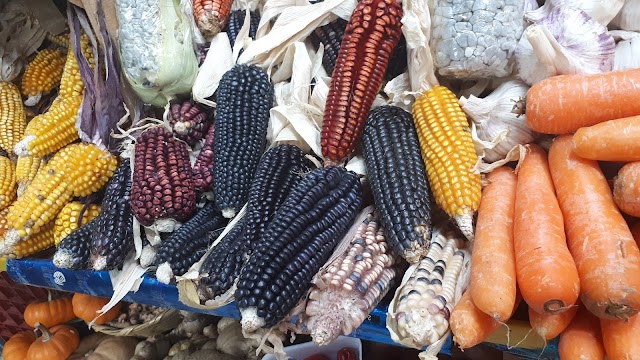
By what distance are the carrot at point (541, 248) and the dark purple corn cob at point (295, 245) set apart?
1.29 feet

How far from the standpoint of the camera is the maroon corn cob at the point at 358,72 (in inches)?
50.1

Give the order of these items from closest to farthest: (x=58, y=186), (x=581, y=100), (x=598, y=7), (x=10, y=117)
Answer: (x=581, y=100)
(x=598, y=7)
(x=58, y=186)
(x=10, y=117)

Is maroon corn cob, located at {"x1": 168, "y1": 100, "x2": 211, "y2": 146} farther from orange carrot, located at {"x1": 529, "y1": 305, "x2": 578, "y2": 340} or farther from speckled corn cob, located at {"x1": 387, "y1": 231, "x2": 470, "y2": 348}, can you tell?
orange carrot, located at {"x1": 529, "y1": 305, "x2": 578, "y2": 340}

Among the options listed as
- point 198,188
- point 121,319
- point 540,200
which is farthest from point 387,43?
point 121,319

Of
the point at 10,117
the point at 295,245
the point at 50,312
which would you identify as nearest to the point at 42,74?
the point at 10,117

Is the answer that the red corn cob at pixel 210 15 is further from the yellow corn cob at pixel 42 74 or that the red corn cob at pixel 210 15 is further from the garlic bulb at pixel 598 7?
the garlic bulb at pixel 598 7

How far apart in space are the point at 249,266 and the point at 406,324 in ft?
1.15

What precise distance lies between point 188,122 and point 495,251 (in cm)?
107

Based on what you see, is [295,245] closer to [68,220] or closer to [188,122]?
[188,122]

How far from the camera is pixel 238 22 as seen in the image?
171 centimetres

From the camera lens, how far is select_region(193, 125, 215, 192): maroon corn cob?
56.6 inches

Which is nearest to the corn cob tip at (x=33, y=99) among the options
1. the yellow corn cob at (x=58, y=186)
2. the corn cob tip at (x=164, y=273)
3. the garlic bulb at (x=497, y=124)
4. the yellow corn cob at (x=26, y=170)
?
the yellow corn cob at (x=26, y=170)

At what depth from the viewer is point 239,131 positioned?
4.61ft

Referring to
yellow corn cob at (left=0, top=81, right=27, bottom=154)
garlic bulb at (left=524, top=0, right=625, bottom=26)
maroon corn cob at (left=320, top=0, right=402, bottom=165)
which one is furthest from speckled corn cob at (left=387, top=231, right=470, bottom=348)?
yellow corn cob at (left=0, top=81, right=27, bottom=154)
